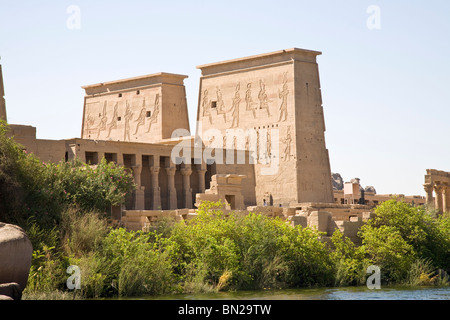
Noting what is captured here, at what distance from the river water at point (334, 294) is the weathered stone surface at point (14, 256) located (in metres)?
3.46

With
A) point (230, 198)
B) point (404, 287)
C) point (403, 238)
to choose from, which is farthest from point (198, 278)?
point (230, 198)

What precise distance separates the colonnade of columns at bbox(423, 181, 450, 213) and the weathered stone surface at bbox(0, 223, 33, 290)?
34686mm

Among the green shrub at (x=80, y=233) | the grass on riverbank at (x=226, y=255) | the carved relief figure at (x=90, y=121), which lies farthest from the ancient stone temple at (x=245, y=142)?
the green shrub at (x=80, y=233)

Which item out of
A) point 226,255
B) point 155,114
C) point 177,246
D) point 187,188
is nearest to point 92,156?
point 187,188

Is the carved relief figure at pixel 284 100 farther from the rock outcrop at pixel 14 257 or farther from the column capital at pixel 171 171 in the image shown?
the rock outcrop at pixel 14 257

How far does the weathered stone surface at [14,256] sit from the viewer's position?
14.5 m

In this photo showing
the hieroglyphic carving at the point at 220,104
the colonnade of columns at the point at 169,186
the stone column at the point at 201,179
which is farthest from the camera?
the hieroglyphic carving at the point at 220,104

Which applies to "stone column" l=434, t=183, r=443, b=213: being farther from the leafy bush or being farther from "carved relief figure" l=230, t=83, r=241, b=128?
the leafy bush

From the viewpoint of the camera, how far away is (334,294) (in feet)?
61.4

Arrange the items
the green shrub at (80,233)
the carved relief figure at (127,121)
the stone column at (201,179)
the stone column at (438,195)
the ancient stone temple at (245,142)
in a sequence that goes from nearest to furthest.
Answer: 1. the green shrub at (80,233)
2. the ancient stone temple at (245,142)
3. the stone column at (201,179)
4. the stone column at (438,195)
5. the carved relief figure at (127,121)

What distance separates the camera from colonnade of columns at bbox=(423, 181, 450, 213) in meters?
46.4

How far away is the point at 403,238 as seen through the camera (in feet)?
77.3

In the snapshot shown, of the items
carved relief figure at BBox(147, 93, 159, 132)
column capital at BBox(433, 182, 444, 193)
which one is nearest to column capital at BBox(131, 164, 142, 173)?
carved relief figure at BBox(147, 93, 159, 132)
